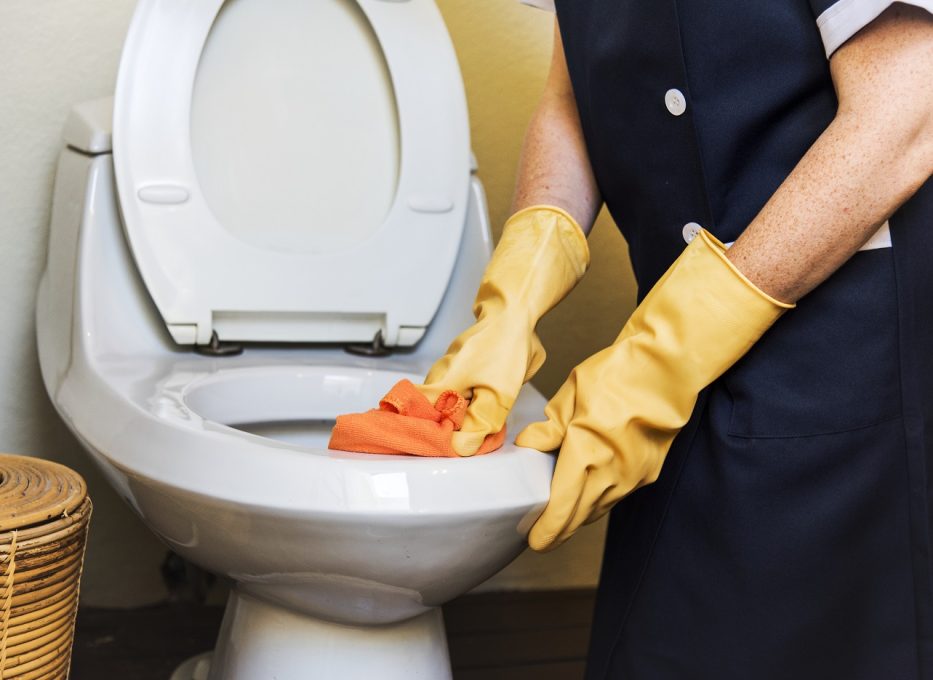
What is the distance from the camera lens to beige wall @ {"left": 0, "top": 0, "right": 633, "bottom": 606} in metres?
1.14

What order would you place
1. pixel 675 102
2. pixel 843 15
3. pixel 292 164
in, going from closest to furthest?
pixel 843 15, pixel 675 102, pixel 292 164

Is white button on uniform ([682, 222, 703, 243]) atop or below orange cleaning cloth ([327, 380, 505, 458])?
atop

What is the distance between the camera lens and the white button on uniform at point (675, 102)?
0.76 m

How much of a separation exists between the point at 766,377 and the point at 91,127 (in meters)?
0.68

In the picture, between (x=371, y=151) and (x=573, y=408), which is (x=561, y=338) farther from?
(x=573, y=408)

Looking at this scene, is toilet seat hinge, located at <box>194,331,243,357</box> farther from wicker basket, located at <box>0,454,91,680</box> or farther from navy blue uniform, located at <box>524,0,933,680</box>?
navy blue uniform, located at <box>524,0,933,680</box>


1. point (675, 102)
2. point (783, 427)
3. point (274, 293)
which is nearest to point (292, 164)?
point (274, 293)

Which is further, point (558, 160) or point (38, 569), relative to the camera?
point (558, 160)

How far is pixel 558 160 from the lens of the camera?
3.03 ft

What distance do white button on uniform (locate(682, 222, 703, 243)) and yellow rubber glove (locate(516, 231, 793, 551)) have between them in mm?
48

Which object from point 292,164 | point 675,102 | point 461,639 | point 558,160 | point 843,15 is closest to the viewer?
point 843,15

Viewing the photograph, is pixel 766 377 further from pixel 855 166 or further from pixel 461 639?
pixel 461 639

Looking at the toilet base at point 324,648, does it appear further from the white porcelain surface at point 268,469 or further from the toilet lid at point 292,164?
the toilet lid at point 292,164

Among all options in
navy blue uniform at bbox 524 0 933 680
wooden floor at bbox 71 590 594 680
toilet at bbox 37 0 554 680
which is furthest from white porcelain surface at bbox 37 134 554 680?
wooden floor at bbox 71 590 594 680
